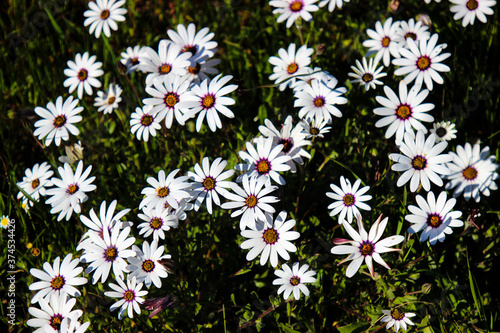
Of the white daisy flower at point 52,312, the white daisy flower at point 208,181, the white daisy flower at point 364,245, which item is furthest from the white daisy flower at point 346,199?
the white daisy flower at point 52,312

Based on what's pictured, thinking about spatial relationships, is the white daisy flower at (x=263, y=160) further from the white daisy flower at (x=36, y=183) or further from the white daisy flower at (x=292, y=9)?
the white daisy flower at (x=36, y=183)

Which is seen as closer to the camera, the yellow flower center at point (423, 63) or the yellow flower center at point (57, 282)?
the yellow flower center at point (57, 282)

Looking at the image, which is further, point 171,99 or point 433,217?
point 171,99

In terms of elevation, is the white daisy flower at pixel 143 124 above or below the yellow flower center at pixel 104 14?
below

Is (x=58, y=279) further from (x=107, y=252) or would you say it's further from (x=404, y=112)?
(x=404, y=112)

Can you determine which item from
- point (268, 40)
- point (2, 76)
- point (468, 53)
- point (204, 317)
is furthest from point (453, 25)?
point (2, 76)

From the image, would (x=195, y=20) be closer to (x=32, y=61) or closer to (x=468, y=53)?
(x=32, y=61)

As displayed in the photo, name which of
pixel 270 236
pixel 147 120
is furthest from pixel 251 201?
pixel 147 120
